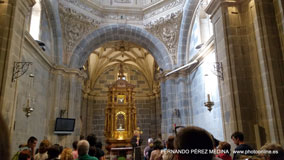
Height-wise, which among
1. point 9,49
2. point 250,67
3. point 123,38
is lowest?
point 250,67

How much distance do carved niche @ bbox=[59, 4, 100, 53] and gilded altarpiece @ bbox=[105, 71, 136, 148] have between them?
509cm

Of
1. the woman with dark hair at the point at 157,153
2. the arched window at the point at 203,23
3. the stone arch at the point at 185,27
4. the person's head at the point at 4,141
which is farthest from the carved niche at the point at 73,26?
the person's head at the point at 4,141

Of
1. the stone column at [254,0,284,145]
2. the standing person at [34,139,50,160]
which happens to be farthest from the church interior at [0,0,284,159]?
the standing person at [34,139,50,160]

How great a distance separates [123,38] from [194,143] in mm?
11551

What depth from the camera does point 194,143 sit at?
1.42 meters

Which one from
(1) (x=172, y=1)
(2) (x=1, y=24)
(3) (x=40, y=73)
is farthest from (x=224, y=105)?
(1) (x=172, y=1)

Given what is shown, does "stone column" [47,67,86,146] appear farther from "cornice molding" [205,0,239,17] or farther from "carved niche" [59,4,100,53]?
"cornice molding" [205,0,239,17]

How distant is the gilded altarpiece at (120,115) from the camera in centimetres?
1440

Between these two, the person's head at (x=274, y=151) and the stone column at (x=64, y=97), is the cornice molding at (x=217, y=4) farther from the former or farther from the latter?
the stone column at (x=64, y=97)

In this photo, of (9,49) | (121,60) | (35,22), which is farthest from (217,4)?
(121,60)

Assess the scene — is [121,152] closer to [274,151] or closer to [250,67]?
[250,67]

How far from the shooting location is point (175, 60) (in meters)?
11.6

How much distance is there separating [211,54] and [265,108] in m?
3.79

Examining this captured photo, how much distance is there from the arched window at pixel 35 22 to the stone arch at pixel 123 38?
2730 mm
